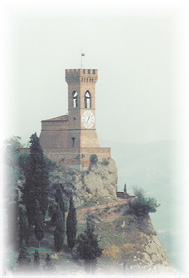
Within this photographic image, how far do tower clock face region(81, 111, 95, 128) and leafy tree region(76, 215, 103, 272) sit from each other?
15793 mm

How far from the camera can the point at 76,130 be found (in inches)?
3100

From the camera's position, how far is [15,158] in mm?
76812

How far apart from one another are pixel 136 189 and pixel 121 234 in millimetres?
6542

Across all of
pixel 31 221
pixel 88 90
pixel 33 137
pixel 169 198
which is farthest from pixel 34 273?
pixel 169 198

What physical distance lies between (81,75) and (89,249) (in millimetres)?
20408

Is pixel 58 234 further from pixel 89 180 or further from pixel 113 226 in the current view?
pixel 89 180

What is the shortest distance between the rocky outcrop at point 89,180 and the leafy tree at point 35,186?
29.3ft

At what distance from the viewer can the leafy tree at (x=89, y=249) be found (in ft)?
213

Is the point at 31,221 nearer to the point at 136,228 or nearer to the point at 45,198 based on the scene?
the point at 45,198

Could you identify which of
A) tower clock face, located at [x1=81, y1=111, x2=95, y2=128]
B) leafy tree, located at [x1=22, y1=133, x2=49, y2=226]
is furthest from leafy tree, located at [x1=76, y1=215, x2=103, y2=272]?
tower clock face, located at [x1=81, y1=111, x2=95, y2=128]

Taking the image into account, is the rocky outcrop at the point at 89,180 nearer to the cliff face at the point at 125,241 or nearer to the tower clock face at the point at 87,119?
the cliff face at the point at 125,241

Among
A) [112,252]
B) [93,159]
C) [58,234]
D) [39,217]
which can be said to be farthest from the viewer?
[93,159]

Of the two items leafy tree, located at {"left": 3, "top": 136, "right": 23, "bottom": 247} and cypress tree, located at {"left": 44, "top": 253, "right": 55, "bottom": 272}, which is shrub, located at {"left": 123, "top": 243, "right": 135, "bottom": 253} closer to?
leafy tree, located at {"left": 3, "top": 136, "right": 23, "bottom": 247}

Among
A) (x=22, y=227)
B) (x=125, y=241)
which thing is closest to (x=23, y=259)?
(x=22, y=227)
